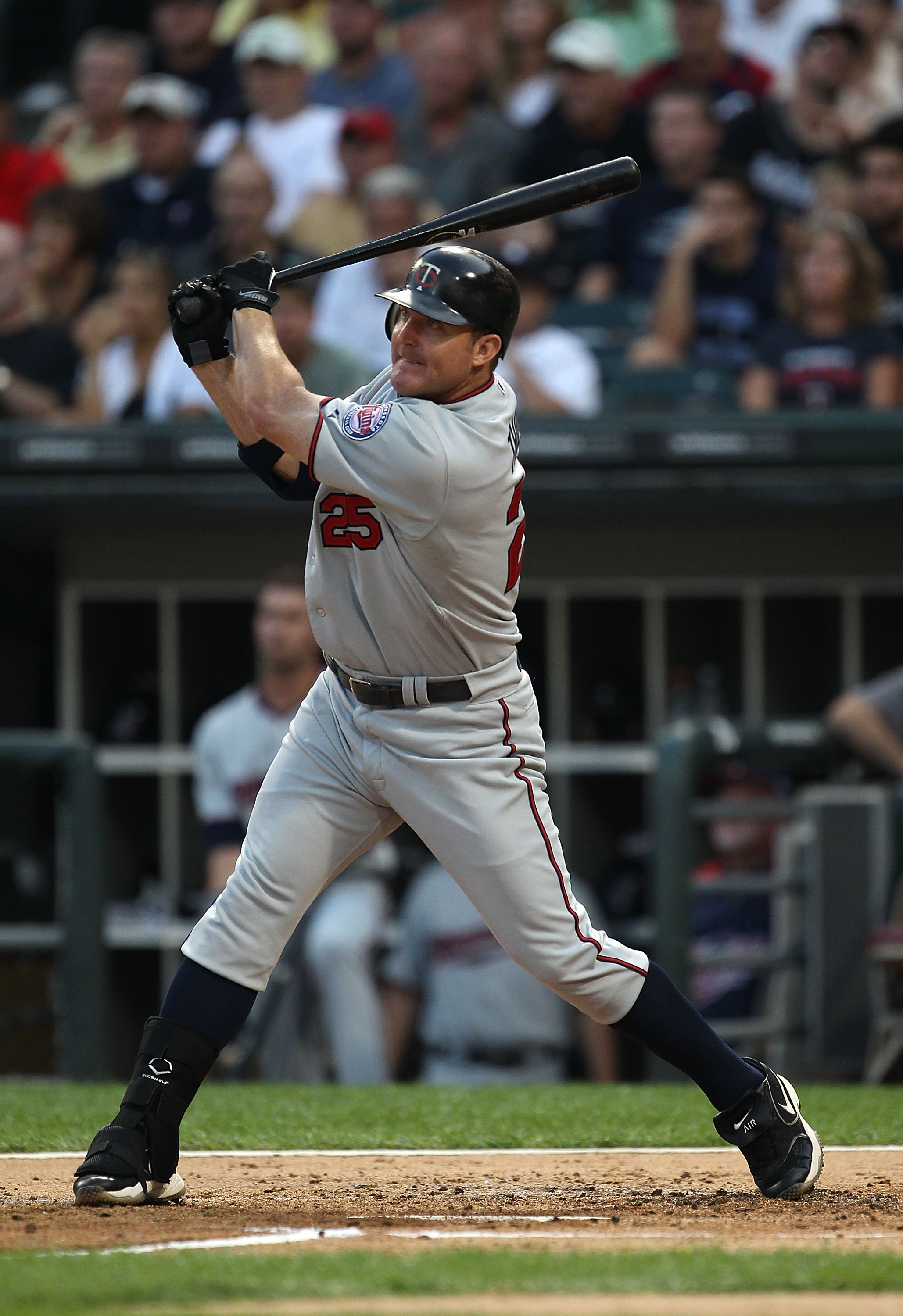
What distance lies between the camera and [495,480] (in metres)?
2.88

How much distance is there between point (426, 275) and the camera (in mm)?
2893

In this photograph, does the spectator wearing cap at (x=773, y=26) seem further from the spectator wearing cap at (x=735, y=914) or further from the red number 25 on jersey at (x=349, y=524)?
the red number 25 on jersey at (x=349, y=524)

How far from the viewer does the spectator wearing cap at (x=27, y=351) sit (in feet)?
22.5

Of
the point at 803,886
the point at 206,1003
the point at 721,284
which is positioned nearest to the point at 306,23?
the point at 721,284

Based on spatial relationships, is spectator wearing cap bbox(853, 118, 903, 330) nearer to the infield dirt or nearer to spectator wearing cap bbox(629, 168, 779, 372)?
spectator wearing cap bbox(629, 168, 779, 372)

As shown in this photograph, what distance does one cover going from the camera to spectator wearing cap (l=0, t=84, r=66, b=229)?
27.0ft

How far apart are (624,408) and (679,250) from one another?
1.03 m

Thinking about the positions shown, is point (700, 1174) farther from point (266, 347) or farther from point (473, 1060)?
point (473, 1060)

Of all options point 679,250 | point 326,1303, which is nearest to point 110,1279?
point 326,1303

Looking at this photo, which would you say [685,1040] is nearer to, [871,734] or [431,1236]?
[431,1236]

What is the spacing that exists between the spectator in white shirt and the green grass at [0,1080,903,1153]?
2835mm

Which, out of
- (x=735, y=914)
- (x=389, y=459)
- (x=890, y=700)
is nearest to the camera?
(x=389, y=459)

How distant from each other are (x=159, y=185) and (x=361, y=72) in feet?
3.80

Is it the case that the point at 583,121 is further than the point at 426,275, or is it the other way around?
the point at 583,121
